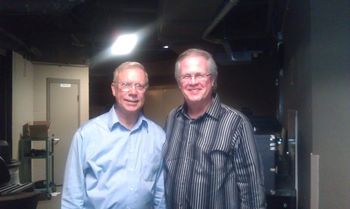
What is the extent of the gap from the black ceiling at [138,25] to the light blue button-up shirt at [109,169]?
5.63 ft

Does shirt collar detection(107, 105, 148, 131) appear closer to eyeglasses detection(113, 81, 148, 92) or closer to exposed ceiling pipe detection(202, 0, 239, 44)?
eyeglasses detection(113, 81, 148, 92)

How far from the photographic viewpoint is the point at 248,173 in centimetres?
178

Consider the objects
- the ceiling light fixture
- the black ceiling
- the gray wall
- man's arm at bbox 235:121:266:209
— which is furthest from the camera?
the ceiling light fixture

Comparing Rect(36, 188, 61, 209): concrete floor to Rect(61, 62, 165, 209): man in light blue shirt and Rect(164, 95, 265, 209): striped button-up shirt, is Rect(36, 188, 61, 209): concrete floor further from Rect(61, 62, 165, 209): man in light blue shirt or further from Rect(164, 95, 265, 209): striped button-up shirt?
Rect(164, 95, 265, 209): striped button-up shirt

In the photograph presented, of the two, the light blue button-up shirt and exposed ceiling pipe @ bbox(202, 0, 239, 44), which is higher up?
exposed ceiling pipe @ bbox(202, 0, 239, 44)

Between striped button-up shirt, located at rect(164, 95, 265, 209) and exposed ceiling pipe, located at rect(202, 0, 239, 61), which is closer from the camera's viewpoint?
striped button-up shirt, located at rect(164, 95, 265, 209)

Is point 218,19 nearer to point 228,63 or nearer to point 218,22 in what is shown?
point 218,22

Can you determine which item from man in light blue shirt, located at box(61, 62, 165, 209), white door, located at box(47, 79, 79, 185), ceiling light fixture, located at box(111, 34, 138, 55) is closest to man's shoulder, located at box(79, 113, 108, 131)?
man in light blue shirt, located at box(61, 62, 165, 209)

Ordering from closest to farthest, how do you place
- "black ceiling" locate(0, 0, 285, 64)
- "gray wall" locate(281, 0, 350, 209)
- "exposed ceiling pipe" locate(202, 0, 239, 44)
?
"gray wall" locate(281, 0, 350, 209) → "exposed ceiling pipe" locate(202, 0, 239, 44) → "black ceiling" locate(0, 0, 285, 64)

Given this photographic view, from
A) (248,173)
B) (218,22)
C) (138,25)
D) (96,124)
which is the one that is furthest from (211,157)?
(138,25)

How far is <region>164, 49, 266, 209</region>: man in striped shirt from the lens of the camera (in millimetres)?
1789

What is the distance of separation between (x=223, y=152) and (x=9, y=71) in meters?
4.92

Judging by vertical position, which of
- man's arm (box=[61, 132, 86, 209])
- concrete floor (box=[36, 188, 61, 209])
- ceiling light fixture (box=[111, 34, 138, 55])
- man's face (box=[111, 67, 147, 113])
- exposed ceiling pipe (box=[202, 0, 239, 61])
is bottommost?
concrete floor (box=[36, 188, 61, 209])

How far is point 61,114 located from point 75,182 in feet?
18.2
